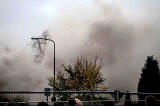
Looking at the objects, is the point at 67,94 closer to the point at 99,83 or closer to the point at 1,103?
the point at 1,103

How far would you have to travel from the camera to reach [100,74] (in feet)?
191

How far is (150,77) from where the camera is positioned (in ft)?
123

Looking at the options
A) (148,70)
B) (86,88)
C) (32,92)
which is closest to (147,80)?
(148,70)

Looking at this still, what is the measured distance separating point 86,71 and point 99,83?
3.14 metres

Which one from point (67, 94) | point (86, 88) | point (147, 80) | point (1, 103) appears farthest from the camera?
point (86, 88)

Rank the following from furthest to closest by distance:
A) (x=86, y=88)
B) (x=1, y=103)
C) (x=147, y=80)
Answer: (x=86, y=88), (x=147, y=80), (x=1, y=103)

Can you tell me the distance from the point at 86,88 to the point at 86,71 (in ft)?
12.5

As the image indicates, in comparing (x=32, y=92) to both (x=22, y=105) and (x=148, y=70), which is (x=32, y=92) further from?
(x=148, y=70)

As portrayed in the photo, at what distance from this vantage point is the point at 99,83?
5778 centimetres

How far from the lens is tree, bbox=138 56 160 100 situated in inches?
1438

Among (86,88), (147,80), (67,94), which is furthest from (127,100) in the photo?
(86,88)

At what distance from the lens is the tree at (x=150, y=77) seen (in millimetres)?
36513

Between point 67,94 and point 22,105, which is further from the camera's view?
point 67,94

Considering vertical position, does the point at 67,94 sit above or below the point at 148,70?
below
